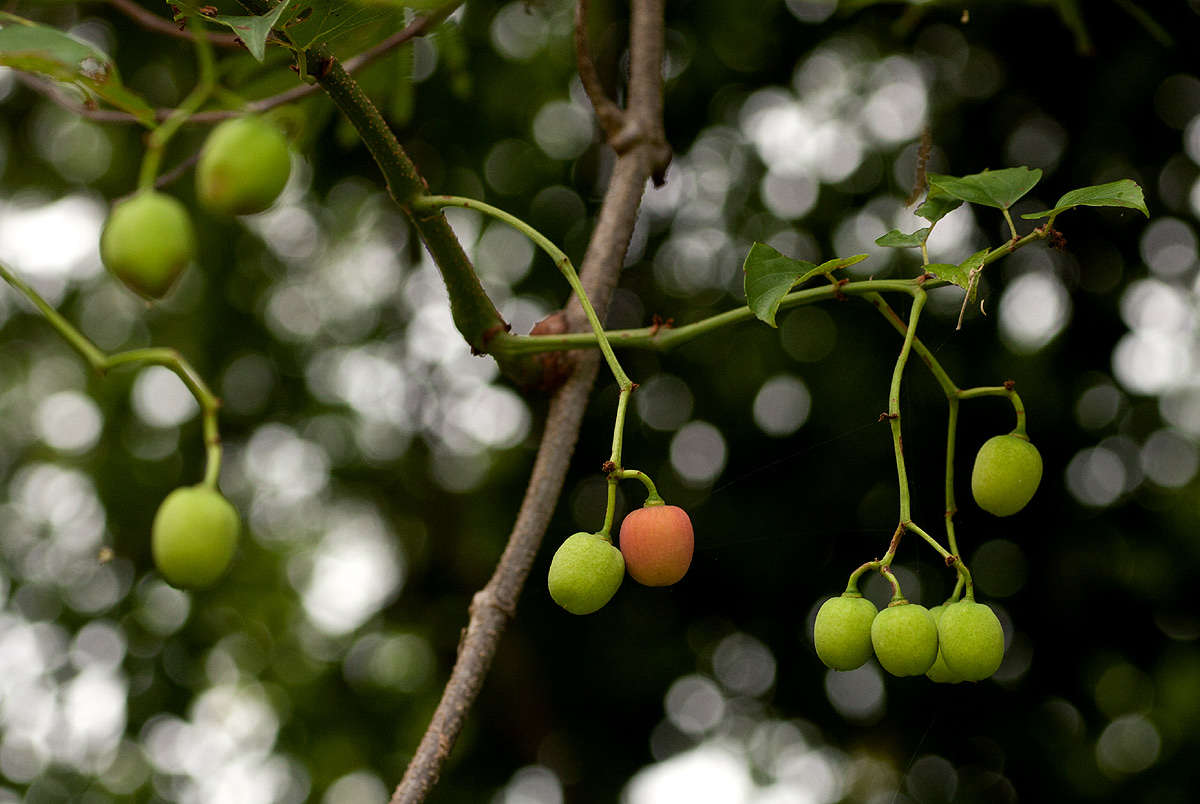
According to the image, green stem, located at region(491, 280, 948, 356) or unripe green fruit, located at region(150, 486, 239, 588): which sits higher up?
unripe green fruit, located at region(150, 486, 239, 588)

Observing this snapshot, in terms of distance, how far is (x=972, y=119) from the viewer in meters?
2.99

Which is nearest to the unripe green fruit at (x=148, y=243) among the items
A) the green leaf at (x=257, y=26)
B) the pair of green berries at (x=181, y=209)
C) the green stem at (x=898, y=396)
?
the pair of green berries at (x=181, y=209)

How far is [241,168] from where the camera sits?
0.62 m

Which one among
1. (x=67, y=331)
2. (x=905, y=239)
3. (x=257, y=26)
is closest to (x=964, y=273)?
(x=905, y=239)

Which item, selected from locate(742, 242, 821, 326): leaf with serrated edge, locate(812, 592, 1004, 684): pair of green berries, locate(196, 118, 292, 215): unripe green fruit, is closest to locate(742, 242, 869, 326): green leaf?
locate(742, 242, 821, 326): leaf with serrated edge

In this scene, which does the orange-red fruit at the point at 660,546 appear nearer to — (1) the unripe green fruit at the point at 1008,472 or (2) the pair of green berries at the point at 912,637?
(2) the pair of green berries at the point at 912,637

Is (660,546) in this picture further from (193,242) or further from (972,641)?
(193,242)

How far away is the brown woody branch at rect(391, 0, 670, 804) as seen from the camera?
0.94 m

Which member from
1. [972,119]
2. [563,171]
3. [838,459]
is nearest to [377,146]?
[838,459]

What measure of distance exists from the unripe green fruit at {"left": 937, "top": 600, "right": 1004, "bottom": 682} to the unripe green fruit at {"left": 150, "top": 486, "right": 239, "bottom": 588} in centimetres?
61

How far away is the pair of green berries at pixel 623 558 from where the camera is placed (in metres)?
0.83

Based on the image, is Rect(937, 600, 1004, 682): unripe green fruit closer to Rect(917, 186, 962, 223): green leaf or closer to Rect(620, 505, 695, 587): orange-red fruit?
Rect(620, 505, 695, 587): orange-red fruit

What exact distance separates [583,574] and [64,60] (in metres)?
0.52

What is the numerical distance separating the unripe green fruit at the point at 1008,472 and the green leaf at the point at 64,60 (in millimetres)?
765
